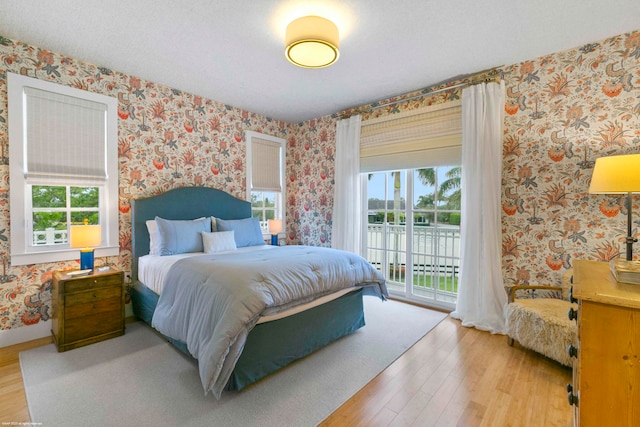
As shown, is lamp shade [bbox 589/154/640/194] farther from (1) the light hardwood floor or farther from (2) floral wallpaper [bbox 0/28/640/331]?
(1) the light hardwood floor

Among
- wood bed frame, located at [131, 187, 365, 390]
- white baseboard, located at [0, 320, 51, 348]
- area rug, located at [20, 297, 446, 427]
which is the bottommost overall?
area rug, located at [20, 297, 446, 427]

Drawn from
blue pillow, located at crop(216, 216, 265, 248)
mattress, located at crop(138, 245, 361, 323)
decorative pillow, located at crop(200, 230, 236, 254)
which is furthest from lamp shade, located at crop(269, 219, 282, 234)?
mattress, located at crop(138, 245, 361, 323)

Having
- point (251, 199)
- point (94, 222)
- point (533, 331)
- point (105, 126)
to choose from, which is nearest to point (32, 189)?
point (94, 222)

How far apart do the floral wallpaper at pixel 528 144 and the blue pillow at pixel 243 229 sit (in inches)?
28.4

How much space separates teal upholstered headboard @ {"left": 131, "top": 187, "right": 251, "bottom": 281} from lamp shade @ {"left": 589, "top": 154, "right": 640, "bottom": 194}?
3.77 meters

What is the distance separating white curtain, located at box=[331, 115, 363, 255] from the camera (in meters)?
4.05

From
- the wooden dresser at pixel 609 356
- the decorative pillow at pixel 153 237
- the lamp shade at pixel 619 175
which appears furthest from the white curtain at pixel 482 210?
the decorative pillow at pixel 153 237

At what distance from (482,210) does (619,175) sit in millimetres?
1126

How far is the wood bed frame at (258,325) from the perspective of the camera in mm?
1986

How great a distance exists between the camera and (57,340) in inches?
95.8

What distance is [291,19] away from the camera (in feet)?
7.09

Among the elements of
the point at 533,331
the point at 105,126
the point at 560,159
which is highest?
the point at 105,126

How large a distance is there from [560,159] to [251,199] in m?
3.78

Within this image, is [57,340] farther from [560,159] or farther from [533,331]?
[560,159]
